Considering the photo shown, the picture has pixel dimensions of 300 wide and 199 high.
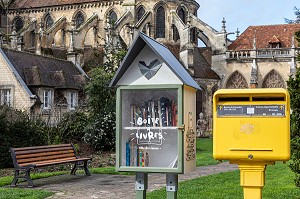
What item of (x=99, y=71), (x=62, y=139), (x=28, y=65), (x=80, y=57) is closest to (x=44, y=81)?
(x=28, y=65)

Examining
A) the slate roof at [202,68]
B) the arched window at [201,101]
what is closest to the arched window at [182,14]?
the slate roof at [202,68]

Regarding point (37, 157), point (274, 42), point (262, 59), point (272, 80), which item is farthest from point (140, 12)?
point (37, 157)

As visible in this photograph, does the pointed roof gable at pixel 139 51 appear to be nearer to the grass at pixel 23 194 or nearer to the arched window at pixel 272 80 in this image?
the grass at pixel 23 194

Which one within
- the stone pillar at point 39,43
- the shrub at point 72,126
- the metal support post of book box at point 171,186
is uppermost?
the stone pillar at point 39,43

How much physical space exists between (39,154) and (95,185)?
2134 millimetres

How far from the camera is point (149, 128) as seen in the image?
714 cm

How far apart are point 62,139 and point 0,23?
107ft

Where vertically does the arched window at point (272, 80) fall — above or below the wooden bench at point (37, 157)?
above

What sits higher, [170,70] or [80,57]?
[80,57]

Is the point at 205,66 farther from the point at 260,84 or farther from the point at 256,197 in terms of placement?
the point at 256,197

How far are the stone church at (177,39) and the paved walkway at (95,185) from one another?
26118 millimetres

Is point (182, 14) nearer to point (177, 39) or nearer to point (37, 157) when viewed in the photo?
point (177, 39)

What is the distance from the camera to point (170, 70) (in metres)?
7.04

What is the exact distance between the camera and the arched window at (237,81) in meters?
42.8
